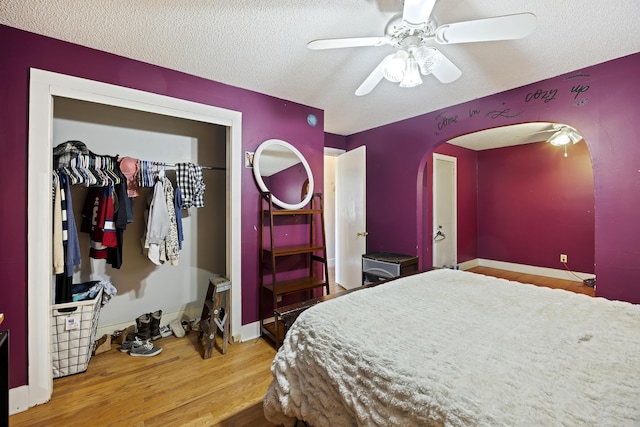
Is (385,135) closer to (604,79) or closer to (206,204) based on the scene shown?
(604,79)

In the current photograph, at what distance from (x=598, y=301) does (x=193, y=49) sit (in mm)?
2676

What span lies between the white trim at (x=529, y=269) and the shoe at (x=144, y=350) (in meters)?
4.59

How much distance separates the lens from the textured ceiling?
1465 millimetres

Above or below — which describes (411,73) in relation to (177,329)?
above

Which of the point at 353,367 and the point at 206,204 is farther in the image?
the point at 206,204

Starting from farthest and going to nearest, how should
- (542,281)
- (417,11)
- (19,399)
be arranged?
(542,281) → (19,399) → (417,11)

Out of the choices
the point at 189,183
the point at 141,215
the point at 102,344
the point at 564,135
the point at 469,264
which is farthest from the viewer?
the point at 469,264

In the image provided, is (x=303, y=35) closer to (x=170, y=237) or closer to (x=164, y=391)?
(x=170, y=237)

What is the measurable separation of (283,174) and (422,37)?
1.69 m

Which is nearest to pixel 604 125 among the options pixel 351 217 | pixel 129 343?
pixel 351 217

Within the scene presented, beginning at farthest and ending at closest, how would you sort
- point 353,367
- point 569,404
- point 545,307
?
point 545,307 < point 353,367 < point 569,404

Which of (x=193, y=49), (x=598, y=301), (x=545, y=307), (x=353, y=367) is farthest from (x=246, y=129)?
(x=598, y=301)

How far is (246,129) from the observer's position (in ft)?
8.28

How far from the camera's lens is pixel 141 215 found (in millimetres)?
2680
